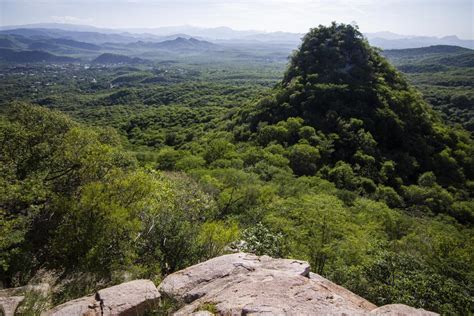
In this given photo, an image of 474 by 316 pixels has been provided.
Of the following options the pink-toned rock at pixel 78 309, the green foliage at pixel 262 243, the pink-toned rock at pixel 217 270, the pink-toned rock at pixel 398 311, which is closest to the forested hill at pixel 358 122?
the green foliage at pixel 262 243

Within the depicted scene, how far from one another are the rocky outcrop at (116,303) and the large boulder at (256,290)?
0.92 meters

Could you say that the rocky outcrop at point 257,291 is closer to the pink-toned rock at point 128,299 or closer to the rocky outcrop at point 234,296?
the rocky outcrop at point 234,296

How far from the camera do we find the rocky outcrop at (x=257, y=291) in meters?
10.6

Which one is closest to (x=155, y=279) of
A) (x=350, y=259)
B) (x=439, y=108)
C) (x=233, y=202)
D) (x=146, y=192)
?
(x=146, y=192)

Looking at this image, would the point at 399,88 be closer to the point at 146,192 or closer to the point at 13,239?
the point at 146,192

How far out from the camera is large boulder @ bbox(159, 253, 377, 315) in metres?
10.5

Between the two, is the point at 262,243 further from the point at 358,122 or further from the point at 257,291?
the point at 358,122

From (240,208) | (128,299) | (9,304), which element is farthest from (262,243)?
(240,208)

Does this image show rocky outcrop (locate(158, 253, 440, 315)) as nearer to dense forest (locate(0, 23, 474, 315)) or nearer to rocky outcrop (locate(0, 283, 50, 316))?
dense forest (locate(0, 23, 474, 315))

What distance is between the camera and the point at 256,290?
1151cm

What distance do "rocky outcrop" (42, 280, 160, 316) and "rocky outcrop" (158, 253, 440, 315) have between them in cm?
91

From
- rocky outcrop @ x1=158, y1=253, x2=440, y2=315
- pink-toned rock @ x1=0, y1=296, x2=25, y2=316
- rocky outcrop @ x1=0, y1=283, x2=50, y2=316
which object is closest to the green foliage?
rocky outcrop @ x1=158, y1=253, x2=440, y2=315

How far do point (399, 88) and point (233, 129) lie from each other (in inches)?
1895

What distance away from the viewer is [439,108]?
457 ft
